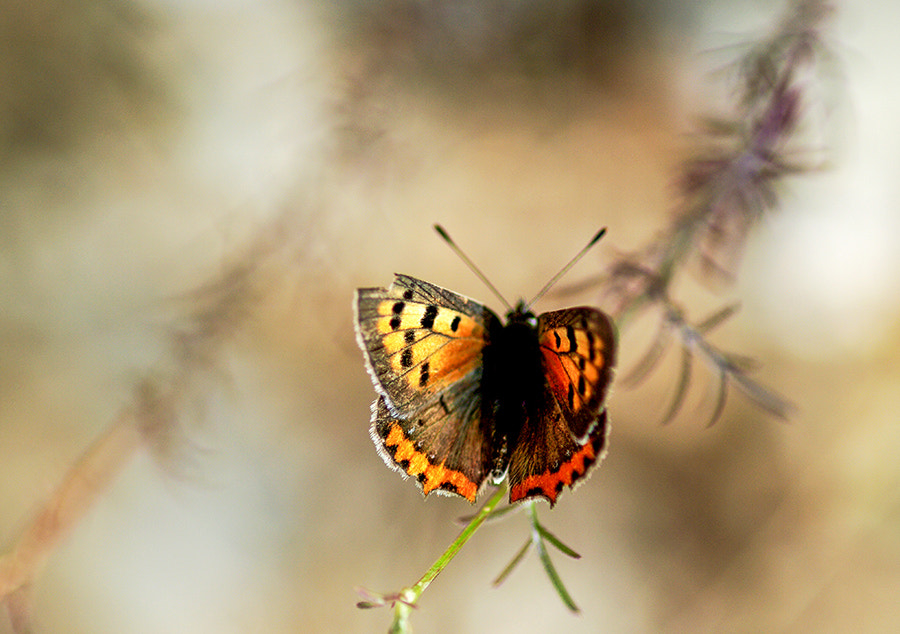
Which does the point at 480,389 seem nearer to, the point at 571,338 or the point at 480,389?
the point at 480,389

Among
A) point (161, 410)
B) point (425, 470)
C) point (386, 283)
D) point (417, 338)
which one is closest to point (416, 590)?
point (425, 470)

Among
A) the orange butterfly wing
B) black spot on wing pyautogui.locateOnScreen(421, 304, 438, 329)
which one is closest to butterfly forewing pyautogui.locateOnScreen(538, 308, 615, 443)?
the orange butterfly wing

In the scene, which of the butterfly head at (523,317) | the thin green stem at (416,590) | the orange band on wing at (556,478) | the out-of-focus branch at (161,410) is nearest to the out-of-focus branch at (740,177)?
the butterfly head at (523,317)

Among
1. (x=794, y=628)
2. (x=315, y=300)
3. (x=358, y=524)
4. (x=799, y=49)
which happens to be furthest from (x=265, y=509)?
(x=799, y=49)

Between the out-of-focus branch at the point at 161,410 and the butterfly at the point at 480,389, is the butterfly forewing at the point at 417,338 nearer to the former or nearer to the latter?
the butterfly at the point at 480,389

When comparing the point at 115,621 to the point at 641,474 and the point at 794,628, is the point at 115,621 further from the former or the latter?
the point at 794,628

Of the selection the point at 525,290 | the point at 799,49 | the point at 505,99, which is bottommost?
the point at 525,290
